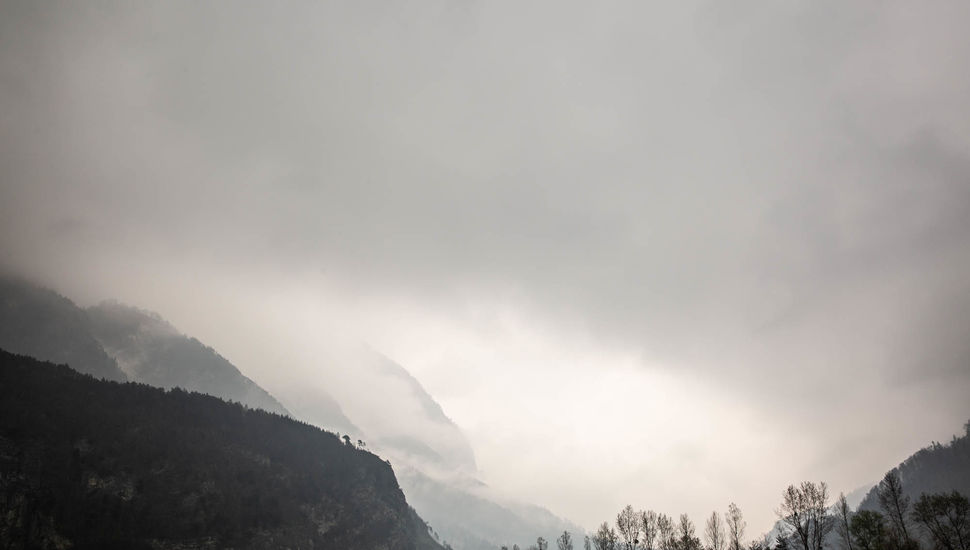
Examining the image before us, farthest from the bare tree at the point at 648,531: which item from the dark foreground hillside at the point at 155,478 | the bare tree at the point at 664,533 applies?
the dark foreground hillside at the point at 155,478

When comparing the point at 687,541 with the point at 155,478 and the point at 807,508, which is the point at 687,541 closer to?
the point at 807,508

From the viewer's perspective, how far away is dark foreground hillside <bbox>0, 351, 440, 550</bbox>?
10850 cm

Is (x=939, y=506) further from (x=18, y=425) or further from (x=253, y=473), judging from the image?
(x=18, y=425)

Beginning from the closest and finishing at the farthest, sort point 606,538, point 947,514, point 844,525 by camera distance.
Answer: point 947,514, point 844,525, point 606,538

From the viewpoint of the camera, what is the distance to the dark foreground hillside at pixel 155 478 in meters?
108

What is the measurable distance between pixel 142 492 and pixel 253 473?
36.8m

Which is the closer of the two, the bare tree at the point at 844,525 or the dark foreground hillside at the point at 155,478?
the bare tree at the point at 844,525

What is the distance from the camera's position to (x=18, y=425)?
399 feet

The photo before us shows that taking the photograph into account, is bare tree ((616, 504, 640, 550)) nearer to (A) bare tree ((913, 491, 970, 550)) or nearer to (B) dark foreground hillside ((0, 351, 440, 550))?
(A) bare tree ((913, 491, 970, 550))

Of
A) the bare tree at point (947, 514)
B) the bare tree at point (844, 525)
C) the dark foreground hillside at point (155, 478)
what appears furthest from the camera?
the dark foreground hillside at point (155, 478)

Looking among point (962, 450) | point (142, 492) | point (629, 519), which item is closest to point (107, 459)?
point (142, 492)

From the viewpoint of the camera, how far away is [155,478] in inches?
5118

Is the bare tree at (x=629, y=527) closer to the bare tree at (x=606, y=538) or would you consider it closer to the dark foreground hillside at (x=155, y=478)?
the bare tree at (x=606, y=538)

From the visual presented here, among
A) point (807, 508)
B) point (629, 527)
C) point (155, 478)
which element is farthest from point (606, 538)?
point (155, 478)
